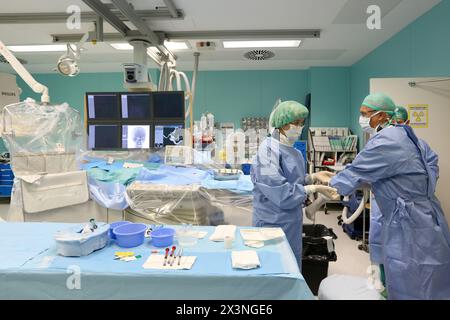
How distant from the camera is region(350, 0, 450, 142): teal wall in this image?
112 inches

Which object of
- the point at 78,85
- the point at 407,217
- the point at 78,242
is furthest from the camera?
the point at 78,85

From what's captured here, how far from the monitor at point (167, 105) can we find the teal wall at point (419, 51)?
2.59 m

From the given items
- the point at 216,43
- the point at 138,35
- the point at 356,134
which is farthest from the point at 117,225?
the point at 356,134

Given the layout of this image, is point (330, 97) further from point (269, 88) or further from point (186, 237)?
point (186, 237)

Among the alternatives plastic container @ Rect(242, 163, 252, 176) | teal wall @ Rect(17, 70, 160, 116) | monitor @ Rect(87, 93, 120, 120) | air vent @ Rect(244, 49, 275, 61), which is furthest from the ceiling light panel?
plastic container @ Rect(242, 163, 252, 176)

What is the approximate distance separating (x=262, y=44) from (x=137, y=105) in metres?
2.12

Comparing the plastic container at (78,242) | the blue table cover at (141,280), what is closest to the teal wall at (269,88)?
the blue table cover at (141,280)

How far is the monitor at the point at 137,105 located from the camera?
3121 mm

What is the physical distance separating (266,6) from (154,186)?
2150 mm

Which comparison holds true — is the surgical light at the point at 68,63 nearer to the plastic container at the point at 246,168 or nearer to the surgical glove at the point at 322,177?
the plastic container at the point at 246,168

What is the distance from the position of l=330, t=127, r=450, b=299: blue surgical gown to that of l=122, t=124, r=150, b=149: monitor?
2.16 metres

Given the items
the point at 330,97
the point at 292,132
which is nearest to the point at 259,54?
the point at 330,97

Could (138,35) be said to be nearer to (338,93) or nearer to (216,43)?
(216,43)

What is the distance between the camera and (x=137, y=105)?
313 centimetres
